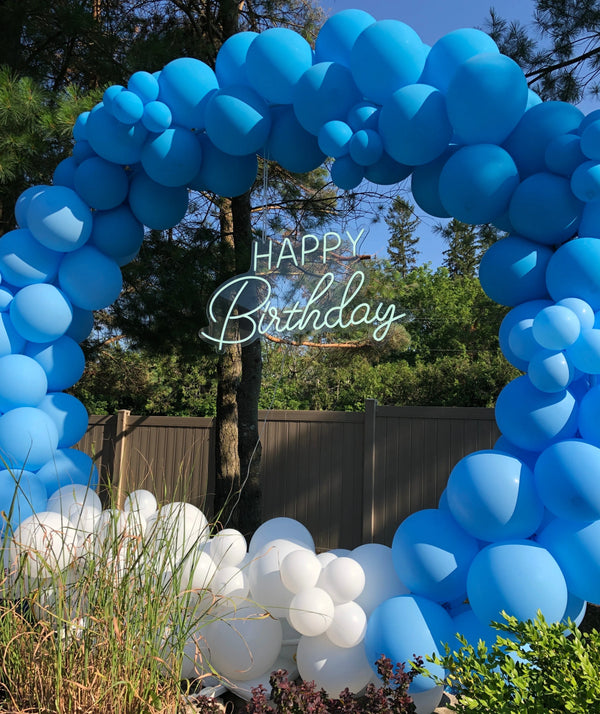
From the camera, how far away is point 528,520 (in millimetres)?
2375

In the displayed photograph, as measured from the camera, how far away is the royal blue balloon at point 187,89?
127 inches

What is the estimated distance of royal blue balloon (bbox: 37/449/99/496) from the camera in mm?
3342

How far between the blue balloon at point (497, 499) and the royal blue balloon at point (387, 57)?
1672mm

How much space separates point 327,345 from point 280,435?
180 centimetres

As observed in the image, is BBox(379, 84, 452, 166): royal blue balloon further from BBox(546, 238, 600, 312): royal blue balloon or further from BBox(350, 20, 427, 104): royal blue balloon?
BBox(546, 238, 600, 312): royal blue balloon

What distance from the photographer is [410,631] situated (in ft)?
7.66

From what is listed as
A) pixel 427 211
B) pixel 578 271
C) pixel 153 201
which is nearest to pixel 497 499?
pixel 578 271

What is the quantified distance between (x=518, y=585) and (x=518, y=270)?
124 centimetres

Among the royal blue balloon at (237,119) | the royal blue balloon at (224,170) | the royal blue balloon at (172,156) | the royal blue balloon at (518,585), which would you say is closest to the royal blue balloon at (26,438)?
the royal blue balloon at (172,156)

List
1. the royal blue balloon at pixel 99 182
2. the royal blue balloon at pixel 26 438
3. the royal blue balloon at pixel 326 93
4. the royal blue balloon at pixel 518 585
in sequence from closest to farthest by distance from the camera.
Result: the royal blue balloon at pixel 518 585
the royal blue balloon at pixel 326 93
the royal blue balloon at pixel 26 438
the royal blue balloon at pixel 99 182

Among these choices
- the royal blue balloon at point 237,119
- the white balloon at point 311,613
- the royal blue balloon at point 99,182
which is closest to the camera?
the white balloon at point 311,613

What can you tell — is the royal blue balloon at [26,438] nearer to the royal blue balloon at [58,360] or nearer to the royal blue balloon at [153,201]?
the royal blue balloon at [58,360]

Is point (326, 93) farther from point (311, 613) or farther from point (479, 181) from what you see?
point (311, 613)

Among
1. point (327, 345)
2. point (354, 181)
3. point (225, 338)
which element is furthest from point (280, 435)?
point (354, 181)
